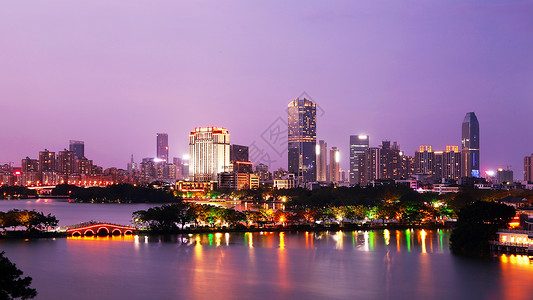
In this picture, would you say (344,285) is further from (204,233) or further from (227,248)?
(204,233)

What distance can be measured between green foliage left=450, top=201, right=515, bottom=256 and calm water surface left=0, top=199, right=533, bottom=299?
0.82m

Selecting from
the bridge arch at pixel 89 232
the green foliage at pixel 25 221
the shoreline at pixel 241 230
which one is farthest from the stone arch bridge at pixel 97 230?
the green foliage at pixel 25 221

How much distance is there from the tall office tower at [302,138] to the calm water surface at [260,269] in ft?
265

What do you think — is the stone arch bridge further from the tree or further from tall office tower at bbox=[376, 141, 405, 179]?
tall office tower at bbox=[376, 141, 405, 179]


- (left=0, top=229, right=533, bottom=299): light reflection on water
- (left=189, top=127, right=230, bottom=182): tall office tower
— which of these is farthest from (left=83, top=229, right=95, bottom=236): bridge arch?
(left=189, top=127, right=230, bottom=182): tall office tower

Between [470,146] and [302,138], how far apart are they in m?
28.3

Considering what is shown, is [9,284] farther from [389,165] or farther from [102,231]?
[389,165]

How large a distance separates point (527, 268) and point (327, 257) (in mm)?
7344

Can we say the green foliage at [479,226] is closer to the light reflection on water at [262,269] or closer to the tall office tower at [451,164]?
the light reflection on water at [262,269]

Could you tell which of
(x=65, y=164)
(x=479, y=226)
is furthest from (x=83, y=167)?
(x=479, y=226)

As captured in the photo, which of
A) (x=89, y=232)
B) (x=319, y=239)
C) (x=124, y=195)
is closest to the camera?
(x=319, y=239)

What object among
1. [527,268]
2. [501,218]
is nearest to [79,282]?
[527,268]

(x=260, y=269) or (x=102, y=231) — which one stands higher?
(x=102, y=231)

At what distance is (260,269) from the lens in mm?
23375
